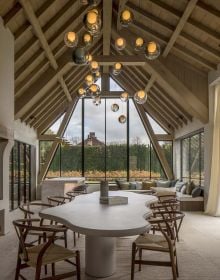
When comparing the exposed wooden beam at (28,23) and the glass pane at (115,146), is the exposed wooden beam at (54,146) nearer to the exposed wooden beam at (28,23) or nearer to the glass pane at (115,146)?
the glass pane at (115,146)

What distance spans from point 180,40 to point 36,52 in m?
3.35

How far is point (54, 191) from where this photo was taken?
9.40 m

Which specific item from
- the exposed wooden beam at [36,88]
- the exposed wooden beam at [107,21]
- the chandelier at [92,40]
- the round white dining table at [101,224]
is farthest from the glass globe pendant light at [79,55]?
the exposed wooden beam at [36,88]

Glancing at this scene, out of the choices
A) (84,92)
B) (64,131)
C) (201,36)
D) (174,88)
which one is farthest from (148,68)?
(64,131)

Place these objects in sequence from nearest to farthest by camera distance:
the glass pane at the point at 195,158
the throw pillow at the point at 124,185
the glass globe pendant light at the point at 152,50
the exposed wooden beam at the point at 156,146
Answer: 1. the glass globe pendant light at the point at 152,50
2. the glass pane at the point at 195,158
3. the throw pillow at the point at 124,185
4. the exposed wooden beam at the point at 156,146

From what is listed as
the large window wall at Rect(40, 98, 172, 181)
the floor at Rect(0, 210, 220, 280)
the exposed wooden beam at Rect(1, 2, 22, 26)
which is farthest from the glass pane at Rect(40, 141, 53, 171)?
the exposed wooden beam at Rect(1, 2, 22, 26)

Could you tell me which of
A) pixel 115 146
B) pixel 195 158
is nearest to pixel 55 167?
pixel 115 146

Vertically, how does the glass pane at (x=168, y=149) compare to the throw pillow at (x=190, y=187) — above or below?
above

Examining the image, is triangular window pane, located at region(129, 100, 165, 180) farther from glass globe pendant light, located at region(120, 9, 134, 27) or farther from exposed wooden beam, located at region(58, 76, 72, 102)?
glass globe pendant light, located at region(120, 9, 134, 27)

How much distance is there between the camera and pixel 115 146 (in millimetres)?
13445

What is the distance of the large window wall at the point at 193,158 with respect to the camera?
10.2 m

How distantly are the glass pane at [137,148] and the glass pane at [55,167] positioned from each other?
2.92m

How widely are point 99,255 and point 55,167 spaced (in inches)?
390

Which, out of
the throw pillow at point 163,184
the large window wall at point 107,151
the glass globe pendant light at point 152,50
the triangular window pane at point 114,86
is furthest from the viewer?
the large window wall at point 107,151
